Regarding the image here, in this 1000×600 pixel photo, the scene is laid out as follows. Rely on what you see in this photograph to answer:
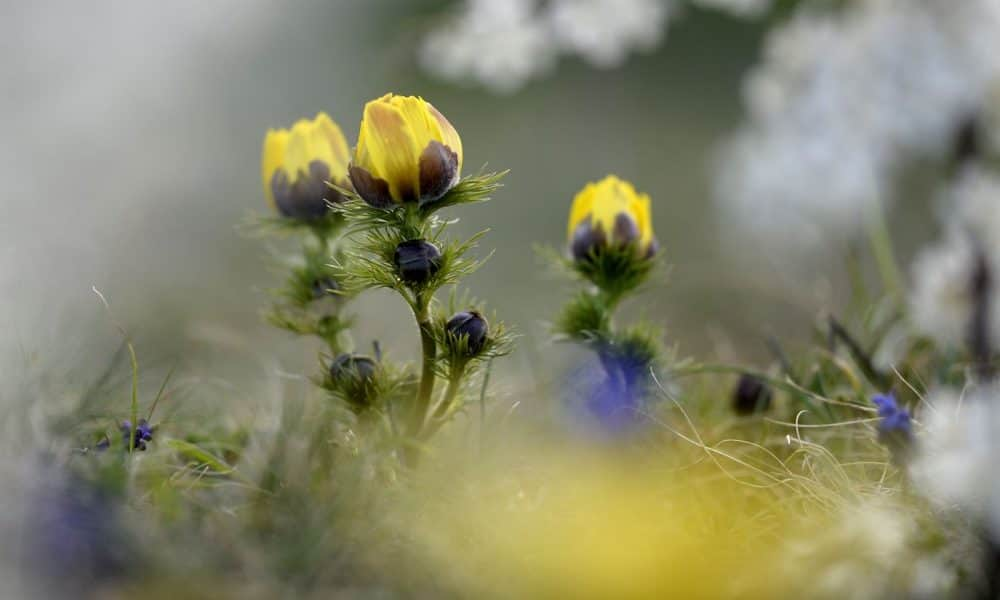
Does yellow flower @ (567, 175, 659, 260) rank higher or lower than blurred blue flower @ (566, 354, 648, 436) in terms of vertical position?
higher

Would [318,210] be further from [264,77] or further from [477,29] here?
[264,77]

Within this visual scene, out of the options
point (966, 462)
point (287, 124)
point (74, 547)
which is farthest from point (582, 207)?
point (287, 124)

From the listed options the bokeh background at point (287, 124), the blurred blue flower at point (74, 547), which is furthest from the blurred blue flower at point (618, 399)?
the bokeh background at point (287, 124)

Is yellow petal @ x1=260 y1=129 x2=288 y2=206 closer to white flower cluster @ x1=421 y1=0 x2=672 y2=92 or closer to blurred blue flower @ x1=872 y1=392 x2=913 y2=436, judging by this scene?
blurred blue flower @ x1=872 y1=392 x2=913 y2=436

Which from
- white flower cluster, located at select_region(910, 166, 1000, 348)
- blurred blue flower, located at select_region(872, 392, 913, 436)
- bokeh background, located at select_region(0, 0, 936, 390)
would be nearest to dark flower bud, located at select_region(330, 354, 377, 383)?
blurred blue flower, located at select_region(872, 392, 913, 436)

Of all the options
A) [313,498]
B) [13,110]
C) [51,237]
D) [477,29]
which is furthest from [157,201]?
[313,498]

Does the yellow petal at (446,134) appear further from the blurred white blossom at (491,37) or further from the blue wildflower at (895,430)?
the blurred white blossom at (491,37)
